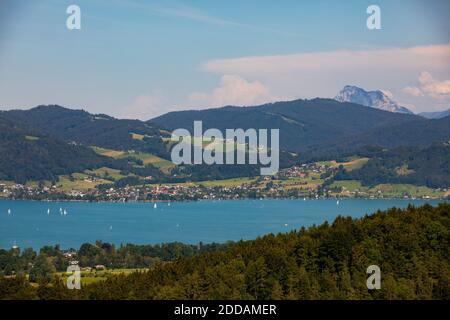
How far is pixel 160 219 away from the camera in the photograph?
7856cm

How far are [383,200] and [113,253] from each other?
193 ft

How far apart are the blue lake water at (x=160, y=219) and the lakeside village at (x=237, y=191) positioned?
3.86m

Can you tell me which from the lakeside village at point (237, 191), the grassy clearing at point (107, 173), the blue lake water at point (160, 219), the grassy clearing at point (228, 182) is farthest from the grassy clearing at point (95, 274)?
the grassy clearing at point (107, 173)

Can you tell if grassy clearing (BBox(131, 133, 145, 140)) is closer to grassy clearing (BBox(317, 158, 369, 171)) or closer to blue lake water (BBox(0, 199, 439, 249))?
grassy clearing (BBox(317, 158, 369, 171))

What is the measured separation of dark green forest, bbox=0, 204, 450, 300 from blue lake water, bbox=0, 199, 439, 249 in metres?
28.3

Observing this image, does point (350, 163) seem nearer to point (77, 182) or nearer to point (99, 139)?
point (77, 182)

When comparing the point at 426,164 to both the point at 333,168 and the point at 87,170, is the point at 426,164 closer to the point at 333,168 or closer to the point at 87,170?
the point at 333,168

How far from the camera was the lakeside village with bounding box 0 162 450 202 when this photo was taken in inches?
4114

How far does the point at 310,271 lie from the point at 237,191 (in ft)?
280

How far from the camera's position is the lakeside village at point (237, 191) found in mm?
104500

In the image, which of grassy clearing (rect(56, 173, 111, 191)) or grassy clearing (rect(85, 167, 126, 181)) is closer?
grassy clearing (rect(56, 173, 111, 191))

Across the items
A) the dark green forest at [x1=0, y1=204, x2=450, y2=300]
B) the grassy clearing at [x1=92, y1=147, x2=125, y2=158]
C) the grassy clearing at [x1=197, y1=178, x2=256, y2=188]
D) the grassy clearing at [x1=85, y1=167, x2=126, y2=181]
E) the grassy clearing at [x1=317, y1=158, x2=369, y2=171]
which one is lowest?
the dark green forest at [x1=0, y1=204, x2=450, y2=300]

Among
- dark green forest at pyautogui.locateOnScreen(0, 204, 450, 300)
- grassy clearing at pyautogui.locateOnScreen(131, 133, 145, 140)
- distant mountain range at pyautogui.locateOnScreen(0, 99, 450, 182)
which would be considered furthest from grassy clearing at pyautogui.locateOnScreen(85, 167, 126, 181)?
dark green forest at pyautogui.locateOnScreen(0, 204, 450, 300)

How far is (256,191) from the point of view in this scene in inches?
4289
